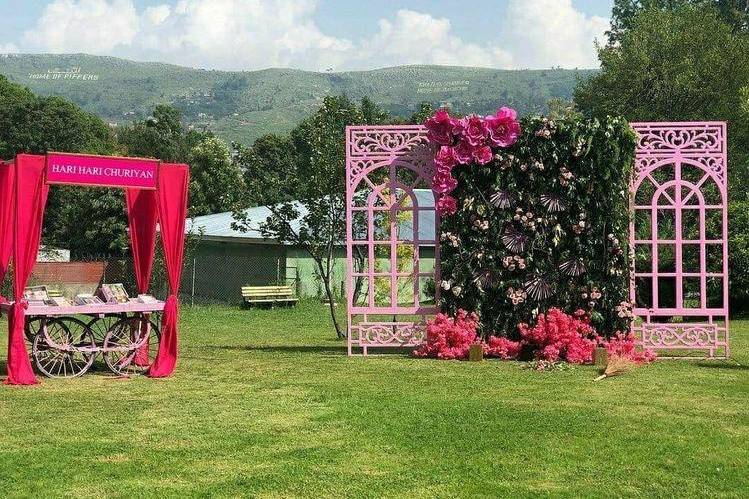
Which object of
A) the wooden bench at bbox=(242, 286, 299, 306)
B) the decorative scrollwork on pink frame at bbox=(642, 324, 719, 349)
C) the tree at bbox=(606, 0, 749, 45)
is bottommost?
the decorative scrollwork on pink frame at bbox=(642, 324, 719, 349)

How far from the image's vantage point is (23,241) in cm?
1128

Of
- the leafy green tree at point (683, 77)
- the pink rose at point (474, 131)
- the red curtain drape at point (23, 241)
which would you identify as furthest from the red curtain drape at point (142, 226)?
the leafy green tree at point (683, 77)

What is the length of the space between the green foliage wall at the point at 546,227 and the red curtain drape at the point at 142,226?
162 inches

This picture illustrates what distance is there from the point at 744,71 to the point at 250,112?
157 meters

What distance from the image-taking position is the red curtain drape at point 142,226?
43.4 ft

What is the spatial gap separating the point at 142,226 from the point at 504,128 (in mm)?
5207

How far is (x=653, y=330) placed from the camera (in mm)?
13797

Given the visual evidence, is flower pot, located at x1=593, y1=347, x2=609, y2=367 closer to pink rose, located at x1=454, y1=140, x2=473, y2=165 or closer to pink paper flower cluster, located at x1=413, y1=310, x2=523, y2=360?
pink paper flower cluster, located at x1=413, y1=310, x2=523, y2=360

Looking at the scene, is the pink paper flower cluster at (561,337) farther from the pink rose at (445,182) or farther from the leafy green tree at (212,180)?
the leafy green tree at (212,180)

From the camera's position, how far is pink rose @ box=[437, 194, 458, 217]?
13.7 meters

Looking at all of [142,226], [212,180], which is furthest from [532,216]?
[212,180]

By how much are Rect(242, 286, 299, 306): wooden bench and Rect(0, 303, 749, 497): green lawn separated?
1444 centimetres

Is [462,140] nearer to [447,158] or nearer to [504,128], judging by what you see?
[447,158]

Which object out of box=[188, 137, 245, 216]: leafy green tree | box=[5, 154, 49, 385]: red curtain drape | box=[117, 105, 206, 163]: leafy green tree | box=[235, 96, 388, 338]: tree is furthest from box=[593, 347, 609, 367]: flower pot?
box=[117, 105, 206, 163]: leafy green tree
